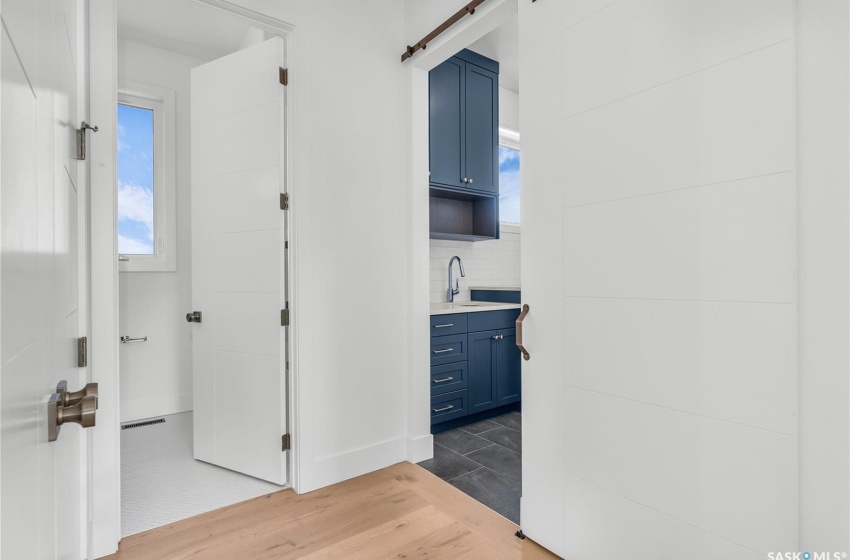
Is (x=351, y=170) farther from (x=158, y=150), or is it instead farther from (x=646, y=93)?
(x=158, y=150)

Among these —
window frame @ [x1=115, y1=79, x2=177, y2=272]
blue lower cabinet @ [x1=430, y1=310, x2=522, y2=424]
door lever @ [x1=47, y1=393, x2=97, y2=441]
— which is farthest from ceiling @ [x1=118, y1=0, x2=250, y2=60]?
door lever @ [x1=47, y1=393, x2=97, y2=441]

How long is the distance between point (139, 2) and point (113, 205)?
198cm

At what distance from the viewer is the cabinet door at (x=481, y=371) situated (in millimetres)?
3443

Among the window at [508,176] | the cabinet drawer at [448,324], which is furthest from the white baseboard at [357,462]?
the window at [508,176]

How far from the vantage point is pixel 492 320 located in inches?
141

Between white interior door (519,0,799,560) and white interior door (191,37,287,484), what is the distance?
1344 millimetres

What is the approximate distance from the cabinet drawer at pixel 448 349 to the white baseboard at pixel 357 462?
0.66 metres

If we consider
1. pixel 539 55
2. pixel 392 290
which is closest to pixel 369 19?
pixel 539 55

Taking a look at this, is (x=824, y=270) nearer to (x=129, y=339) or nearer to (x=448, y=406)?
(x=448, y=406)

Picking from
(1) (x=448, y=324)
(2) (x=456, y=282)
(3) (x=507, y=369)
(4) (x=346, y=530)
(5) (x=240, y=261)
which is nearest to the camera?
(4) (x=346, y=530)

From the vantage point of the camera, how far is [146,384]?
3.58 metres

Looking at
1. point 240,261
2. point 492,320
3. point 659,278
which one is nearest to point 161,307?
point 240,261

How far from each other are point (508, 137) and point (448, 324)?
7.48 ft

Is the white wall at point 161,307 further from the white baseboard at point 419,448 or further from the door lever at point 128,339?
the white baseboard at point 419,448
